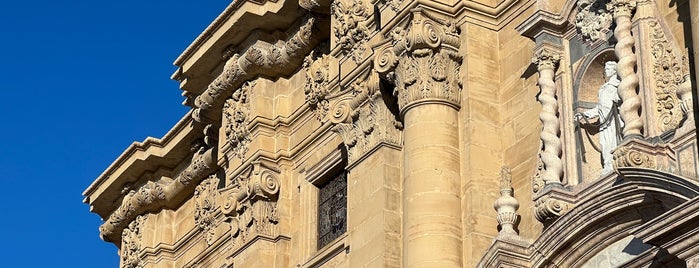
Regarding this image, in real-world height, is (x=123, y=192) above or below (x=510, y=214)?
above

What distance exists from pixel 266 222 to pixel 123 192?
8.53 metres

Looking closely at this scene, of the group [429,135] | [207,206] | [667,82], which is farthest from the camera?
[207,206]

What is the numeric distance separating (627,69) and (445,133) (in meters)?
3.11

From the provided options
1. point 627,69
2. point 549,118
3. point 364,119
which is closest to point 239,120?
point 364,119

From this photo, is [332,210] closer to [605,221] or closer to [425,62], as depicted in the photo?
[425,62]

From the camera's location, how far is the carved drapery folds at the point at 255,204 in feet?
81.1

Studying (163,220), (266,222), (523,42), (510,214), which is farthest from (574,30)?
(163,220)

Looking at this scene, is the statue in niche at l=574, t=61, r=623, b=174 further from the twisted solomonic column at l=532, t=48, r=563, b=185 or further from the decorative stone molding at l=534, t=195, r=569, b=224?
the decorative stone molding at l=534, t=195, r=569, b=224

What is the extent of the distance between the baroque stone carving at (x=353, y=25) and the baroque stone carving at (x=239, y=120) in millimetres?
2944

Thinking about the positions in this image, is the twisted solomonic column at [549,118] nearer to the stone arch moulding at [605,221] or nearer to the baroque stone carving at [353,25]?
the stone arch moulding at [605,221]

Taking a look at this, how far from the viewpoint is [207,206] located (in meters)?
29.0

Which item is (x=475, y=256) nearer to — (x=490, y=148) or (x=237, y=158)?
(x=490, y=148)

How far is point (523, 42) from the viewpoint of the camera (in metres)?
20.4

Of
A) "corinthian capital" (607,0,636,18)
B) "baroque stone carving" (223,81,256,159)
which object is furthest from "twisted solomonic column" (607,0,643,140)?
"baroque stone carving" (223,81,256,159)
